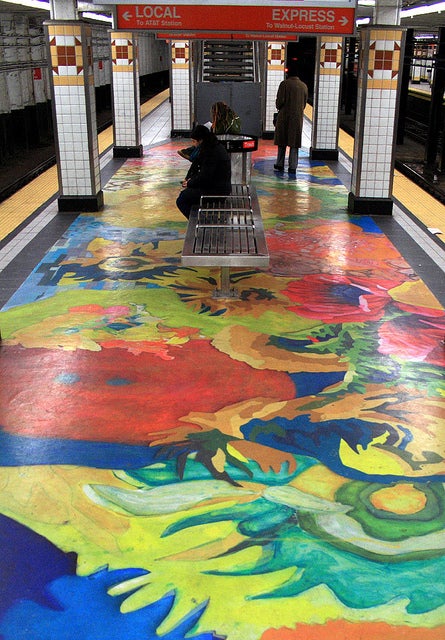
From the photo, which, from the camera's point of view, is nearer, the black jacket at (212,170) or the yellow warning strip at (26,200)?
the black jacket at (212,170)

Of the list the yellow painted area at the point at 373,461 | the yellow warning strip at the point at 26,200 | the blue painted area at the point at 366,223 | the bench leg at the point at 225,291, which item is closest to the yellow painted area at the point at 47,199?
the yellow warning strip at the point at 26,200

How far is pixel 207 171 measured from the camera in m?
6.79

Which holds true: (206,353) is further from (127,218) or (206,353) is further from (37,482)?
(127,218)

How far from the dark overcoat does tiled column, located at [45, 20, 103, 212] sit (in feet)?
11.4

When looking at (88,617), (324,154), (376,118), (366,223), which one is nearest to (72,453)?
(88,617)

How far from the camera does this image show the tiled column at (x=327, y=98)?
12627 mm

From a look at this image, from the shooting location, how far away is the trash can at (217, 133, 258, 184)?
9203 mm

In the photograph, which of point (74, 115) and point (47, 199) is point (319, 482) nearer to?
point (74, 115)

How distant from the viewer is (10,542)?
3.05 meters

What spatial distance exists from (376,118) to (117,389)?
589cm

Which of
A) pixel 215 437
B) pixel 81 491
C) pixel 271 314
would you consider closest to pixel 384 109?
pixel 271 314

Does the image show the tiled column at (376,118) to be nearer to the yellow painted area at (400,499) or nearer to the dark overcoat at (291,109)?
the dark overcoat at (291,109)

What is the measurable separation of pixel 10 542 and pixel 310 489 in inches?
57.1

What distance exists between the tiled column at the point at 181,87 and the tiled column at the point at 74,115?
6.68 metres
